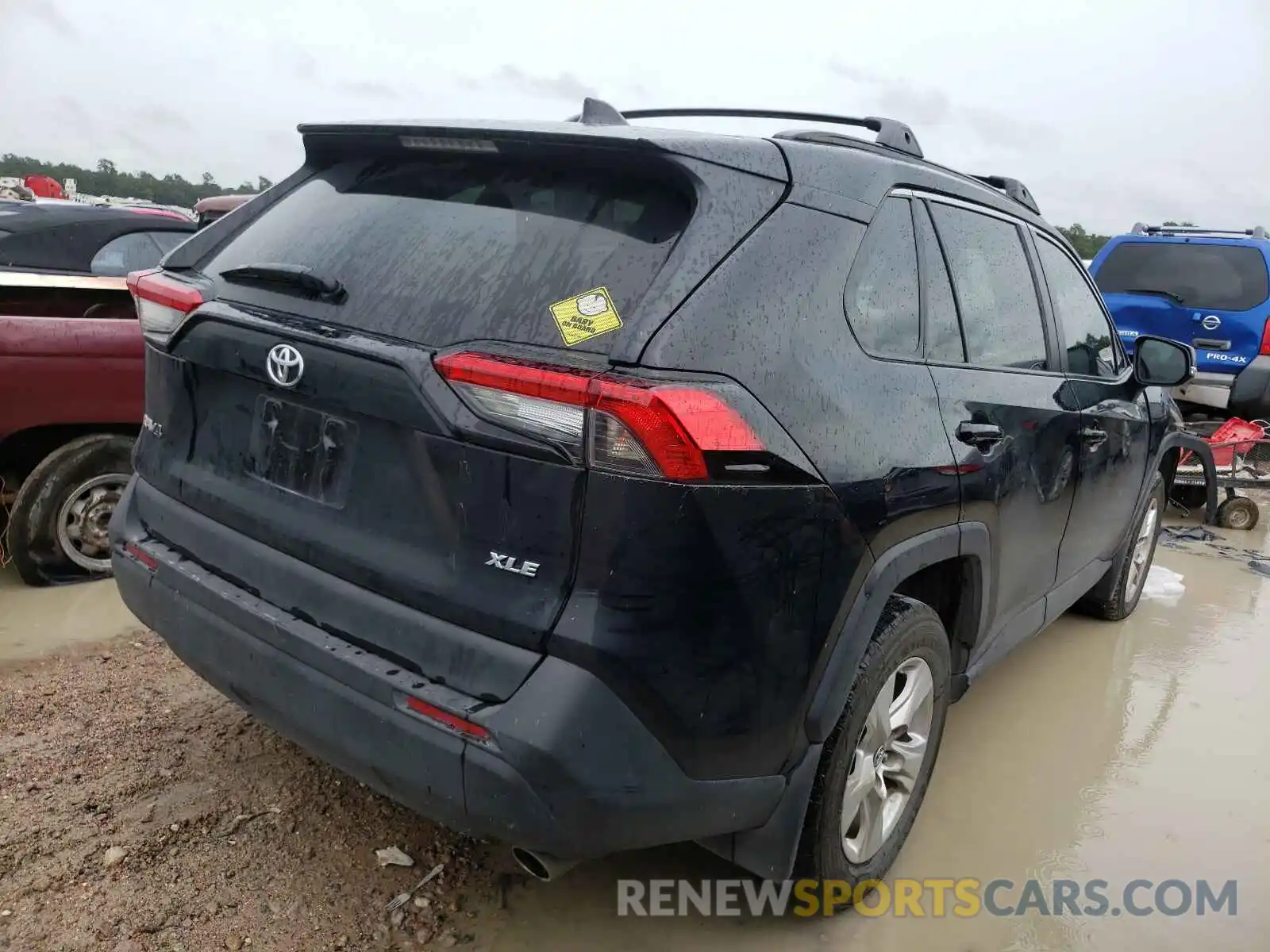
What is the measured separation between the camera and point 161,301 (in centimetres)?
238

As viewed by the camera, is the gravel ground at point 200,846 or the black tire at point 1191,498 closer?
the gravel ground at point 200,846

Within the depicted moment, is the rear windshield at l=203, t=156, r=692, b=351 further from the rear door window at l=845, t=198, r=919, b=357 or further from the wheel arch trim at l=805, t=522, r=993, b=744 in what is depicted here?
the wheel arch trim at l=805, t=522, r=993, b=744

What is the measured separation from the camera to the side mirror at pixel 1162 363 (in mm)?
3941

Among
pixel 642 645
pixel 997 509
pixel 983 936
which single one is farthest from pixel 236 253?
pixel 983 936

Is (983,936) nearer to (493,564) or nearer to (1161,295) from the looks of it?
(493,564)

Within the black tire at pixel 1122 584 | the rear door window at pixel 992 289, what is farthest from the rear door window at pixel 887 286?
the black tire at pixel 1122 584

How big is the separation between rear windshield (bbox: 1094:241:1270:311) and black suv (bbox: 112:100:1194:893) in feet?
22.4

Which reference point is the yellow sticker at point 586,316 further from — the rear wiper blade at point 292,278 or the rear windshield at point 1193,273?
the rear windshield at point 1193,273

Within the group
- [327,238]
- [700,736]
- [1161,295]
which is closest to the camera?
[700,736]

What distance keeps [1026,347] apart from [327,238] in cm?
217

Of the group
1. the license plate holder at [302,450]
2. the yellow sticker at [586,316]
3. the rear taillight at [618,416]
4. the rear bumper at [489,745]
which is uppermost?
the yellow sticker at [586,316]

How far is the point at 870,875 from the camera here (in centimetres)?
250

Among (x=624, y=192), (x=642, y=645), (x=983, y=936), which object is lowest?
(x=983, y=936)

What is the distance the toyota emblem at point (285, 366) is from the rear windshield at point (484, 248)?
110 mm
